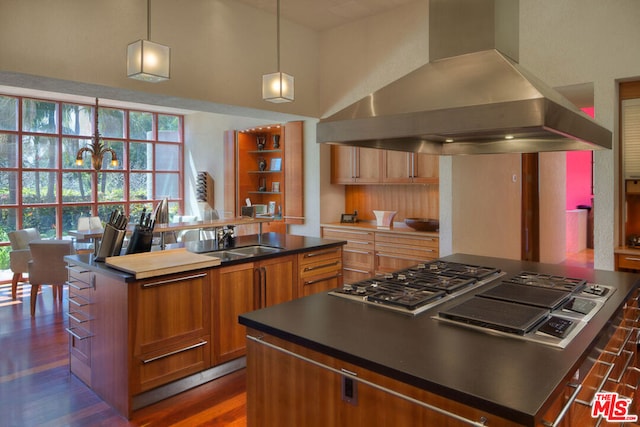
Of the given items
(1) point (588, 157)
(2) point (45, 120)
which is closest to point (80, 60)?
(2) point (45, 120)

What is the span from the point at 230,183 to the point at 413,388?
6791 millimetres

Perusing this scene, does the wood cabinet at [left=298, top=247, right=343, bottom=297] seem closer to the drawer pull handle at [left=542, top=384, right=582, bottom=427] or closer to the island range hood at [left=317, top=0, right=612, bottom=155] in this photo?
the island range hood at [left=317, top=0, right=612, bottom=155]

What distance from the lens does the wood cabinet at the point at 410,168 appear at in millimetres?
5184

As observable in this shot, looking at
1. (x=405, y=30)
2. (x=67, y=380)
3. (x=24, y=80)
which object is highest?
(x=405, y=30)

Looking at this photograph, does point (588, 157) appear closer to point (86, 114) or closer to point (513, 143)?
point (513, 143)

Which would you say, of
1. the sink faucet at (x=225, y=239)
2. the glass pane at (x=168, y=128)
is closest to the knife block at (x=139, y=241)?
the sink faucet at (x=225, y=239)

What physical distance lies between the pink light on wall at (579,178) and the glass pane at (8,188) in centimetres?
1067

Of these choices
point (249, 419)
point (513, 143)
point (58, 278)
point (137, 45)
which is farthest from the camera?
point (58, 278)

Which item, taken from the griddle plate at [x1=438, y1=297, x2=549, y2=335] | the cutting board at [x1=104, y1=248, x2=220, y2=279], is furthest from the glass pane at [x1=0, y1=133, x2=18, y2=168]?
the griddle plate at [x1=438, y1=297, x2=549, y2=335]

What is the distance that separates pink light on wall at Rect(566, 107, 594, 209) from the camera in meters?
9.37

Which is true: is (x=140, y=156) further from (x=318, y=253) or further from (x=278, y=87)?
(x=318, y=253)

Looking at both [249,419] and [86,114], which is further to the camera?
[86,114]

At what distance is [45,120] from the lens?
7.52 meters

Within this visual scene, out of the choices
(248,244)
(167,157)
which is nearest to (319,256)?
(248,244)
